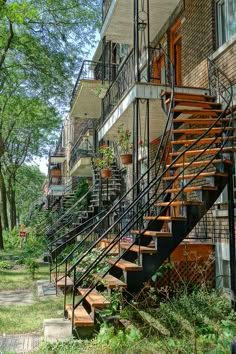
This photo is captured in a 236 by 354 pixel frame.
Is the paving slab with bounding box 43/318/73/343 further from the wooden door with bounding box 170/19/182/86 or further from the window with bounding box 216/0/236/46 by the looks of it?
the wooden door with bounding box 170/19/182/86

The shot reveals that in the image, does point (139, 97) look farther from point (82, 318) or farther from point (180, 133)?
point (82, 318)

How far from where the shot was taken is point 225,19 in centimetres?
917

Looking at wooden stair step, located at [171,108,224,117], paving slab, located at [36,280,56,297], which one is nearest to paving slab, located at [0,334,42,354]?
paving slab, located at [36,280,56,297]

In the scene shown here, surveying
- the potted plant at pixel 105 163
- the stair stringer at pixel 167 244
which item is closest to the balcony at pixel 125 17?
the potted plant at pixel 105 163

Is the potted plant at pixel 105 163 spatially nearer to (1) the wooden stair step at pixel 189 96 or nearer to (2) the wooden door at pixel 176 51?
(2) the wooden door at pixel 176 51

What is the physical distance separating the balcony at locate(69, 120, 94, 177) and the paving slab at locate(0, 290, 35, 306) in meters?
11.8

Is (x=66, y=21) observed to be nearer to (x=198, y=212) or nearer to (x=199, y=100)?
(x=199, y=100)

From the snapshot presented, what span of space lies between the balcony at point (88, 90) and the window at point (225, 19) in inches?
261

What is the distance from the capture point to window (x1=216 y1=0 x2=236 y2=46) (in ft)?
29.2

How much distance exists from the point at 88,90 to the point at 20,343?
12.7 metres

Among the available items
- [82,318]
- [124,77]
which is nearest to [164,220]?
[82,318]

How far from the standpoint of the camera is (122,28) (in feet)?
45.1

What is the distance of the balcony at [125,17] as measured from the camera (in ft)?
38.8

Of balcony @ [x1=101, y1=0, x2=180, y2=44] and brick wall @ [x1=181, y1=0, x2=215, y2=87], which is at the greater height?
balcony @ [x1=101, y1=0, x2=180, y2=44]
